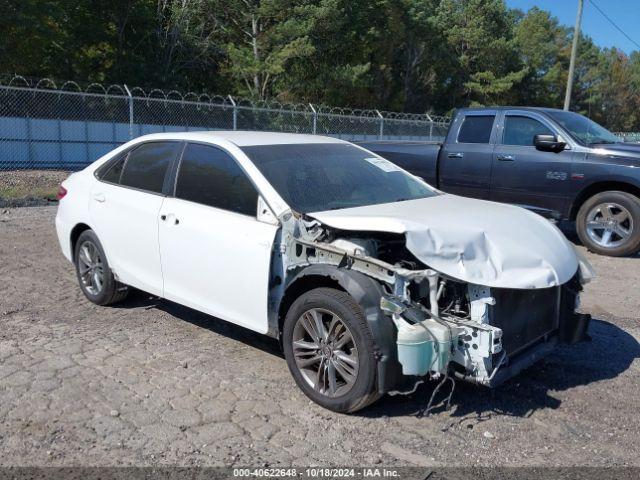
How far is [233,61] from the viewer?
1126 inches

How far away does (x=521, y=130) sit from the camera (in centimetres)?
889

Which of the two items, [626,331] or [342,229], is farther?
[626,331]

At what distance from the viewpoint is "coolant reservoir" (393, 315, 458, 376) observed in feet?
10.8

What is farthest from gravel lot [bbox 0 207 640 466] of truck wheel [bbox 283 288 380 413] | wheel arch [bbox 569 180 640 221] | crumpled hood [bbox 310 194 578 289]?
wheel arch [bbox 569 180 640 221]

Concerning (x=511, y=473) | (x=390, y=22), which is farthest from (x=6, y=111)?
(x=390, y=22)

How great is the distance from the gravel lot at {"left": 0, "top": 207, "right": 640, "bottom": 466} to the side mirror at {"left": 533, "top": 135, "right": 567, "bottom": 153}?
11.4 feet

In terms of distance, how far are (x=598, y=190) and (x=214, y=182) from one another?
6.04 metres

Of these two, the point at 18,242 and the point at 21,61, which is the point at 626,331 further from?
the point at 21,61

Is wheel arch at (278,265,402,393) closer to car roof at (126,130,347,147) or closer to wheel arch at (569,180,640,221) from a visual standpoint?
car roof at (126,130,347,147)

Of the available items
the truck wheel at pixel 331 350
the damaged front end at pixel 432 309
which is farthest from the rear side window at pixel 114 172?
the truck wheel at pixel 331 350

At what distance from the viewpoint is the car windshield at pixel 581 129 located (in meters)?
8.59

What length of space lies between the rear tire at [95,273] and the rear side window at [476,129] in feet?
19.3

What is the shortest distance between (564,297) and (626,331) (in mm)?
1618

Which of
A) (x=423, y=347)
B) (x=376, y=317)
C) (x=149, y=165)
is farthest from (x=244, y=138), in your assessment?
(x=423, y=347)
